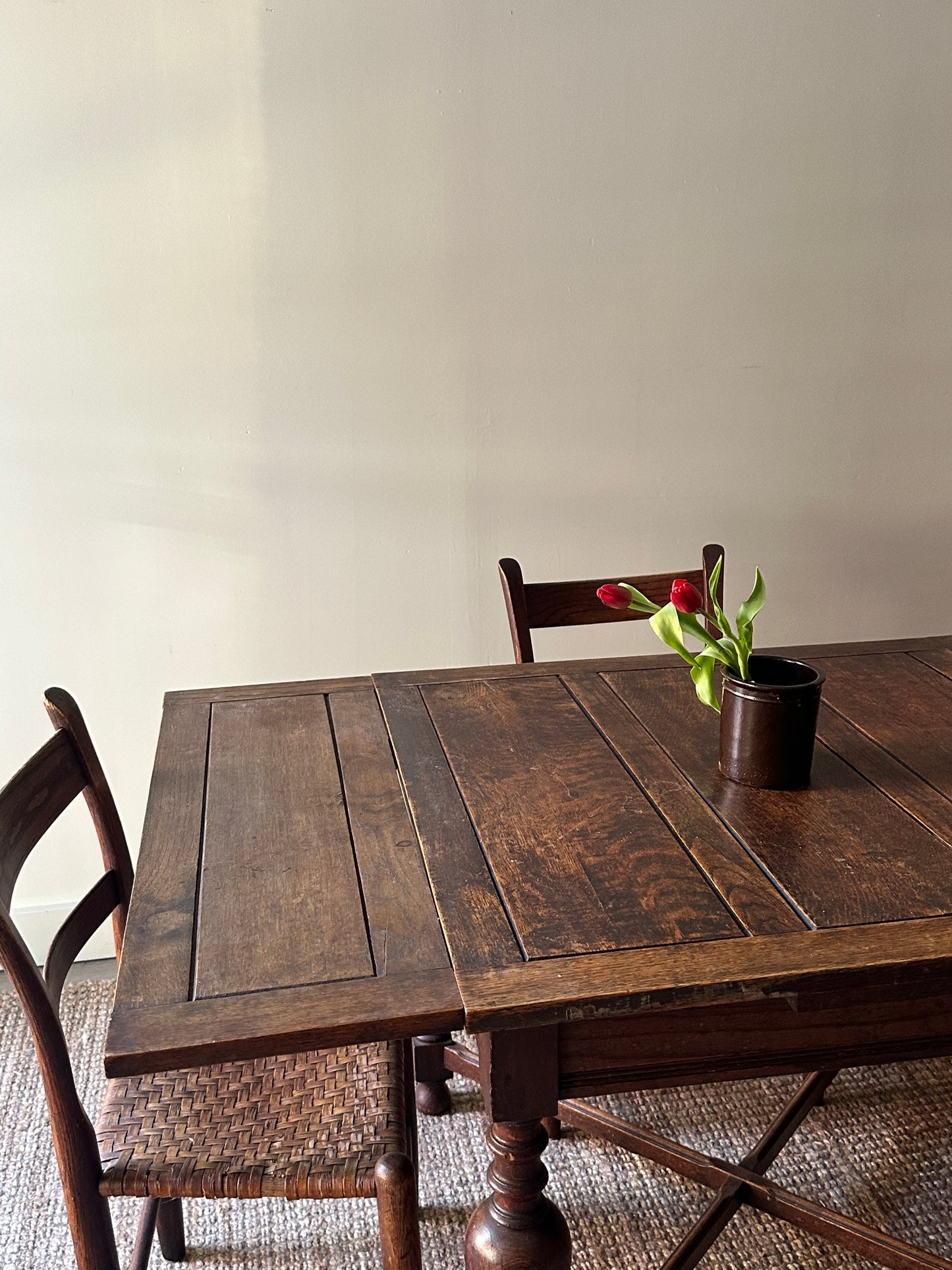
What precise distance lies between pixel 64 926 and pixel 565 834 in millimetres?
610

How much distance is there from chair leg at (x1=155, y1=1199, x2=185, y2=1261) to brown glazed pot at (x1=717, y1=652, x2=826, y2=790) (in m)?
1.03

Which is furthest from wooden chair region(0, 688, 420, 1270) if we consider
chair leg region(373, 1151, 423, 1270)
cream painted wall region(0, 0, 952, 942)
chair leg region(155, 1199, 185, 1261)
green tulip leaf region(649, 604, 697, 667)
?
cream painted wall region(0, 0, 952, 942)

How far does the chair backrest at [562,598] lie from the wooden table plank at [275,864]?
475mm

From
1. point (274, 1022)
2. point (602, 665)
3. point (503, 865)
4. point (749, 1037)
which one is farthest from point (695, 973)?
point (602, 665)

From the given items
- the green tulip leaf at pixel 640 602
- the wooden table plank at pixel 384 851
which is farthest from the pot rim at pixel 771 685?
the wooden table plank at pixel 384 851

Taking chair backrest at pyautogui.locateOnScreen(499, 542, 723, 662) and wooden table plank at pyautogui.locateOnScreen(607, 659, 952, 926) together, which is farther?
chair backrest at pyautogui.locateOnScreen(499, 542, 723, 662)

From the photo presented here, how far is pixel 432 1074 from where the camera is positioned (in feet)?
6.41

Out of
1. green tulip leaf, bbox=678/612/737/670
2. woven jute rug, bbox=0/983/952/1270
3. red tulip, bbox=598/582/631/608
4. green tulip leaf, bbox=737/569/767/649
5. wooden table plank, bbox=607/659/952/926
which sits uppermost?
red tulip, bbox=598/582/631/608

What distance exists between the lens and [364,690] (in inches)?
69.8

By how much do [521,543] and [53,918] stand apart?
131cm

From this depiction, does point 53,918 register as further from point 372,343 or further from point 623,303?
point 623,303

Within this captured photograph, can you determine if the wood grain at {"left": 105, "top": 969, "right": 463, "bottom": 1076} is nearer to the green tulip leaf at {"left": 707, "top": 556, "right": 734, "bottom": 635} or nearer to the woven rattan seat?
the woven rattan seat

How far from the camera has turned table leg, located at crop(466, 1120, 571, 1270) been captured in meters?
1.12

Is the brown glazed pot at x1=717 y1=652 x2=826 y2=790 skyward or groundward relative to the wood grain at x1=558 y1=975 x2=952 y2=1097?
→ skyward
